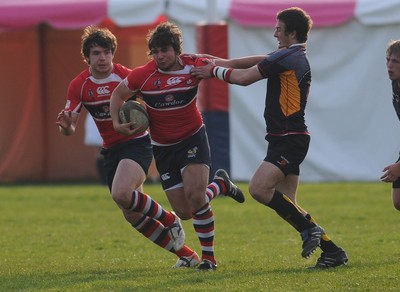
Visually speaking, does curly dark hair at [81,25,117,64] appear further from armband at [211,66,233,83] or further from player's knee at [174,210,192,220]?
player's knee at [174,210,192,220]

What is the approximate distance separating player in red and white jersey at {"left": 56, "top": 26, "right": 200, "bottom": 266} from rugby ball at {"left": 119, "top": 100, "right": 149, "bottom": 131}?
0.33 meters

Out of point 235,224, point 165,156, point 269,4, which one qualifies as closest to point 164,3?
point 269,4

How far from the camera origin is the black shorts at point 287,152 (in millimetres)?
7371

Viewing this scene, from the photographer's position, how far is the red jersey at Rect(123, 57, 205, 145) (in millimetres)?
7578

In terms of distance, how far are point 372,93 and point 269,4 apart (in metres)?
2.13

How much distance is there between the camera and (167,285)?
22.2 feet

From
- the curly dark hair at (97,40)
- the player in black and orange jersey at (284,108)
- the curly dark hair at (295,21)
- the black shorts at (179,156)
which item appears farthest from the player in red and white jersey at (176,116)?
the curly dark hair at (295,21)

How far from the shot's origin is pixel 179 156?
7703 millimetres

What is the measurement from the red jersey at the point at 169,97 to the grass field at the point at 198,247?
3.48ft

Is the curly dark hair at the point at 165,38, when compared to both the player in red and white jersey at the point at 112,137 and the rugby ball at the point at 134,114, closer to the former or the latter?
the rugby ball at the point at 134,114

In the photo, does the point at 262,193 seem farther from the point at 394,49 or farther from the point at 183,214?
the point at 394,49

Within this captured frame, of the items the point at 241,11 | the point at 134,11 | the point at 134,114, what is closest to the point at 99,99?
the point at 134,114

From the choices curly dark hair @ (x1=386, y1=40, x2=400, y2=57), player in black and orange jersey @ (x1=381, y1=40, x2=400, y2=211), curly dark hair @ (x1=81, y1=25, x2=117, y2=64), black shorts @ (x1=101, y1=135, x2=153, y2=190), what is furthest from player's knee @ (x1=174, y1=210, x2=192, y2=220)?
curly dark hair @ (x1=386, y1=40, x2=400, y2=57)

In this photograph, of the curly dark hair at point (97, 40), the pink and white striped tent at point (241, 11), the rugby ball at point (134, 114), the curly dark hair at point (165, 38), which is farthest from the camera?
the pink and white striped tent at point (241, 11)
